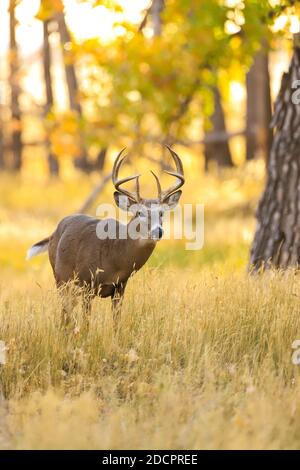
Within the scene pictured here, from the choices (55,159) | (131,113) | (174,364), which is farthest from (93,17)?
(55,159)

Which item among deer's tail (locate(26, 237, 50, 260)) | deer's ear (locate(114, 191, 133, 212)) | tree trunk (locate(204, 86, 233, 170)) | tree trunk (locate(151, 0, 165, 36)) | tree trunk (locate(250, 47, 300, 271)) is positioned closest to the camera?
deer's ear (locate(114, 191, 133, 212))

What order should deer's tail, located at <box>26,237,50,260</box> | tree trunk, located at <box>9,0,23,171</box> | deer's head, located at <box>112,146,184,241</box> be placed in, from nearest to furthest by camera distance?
deer's head, located at <box>112,146,184,241</box> < deer's tail, located at <box>26,237,50,260</box> < tree trunk, located at <box>9,0,23,171</box>

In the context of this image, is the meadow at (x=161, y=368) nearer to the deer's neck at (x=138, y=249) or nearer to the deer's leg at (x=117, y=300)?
the deer's leg at (x=117, y=300)

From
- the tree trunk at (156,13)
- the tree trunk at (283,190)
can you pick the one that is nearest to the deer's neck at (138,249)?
the tree trunk at (283,190)

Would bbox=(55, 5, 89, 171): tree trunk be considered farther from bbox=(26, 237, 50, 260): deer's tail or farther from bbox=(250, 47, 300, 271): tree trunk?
bbox=(26, 237, 50, 260): deer's tail

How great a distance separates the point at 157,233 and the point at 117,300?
713 millimetres

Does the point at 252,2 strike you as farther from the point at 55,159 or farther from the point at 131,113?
the point at 55,159

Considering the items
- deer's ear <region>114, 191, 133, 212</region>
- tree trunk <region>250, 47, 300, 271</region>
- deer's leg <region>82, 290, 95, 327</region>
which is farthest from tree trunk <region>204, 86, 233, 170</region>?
deer's leg <region>82, 290, 95, 327</region>

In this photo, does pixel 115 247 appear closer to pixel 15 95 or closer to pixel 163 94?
pixel 163 94

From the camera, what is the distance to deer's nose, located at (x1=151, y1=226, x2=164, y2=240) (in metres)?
7.50

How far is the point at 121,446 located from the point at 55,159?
23.8 metres

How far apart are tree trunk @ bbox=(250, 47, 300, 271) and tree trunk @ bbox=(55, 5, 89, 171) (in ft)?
14.1

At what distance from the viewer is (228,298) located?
25.3ft

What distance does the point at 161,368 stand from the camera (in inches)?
262
